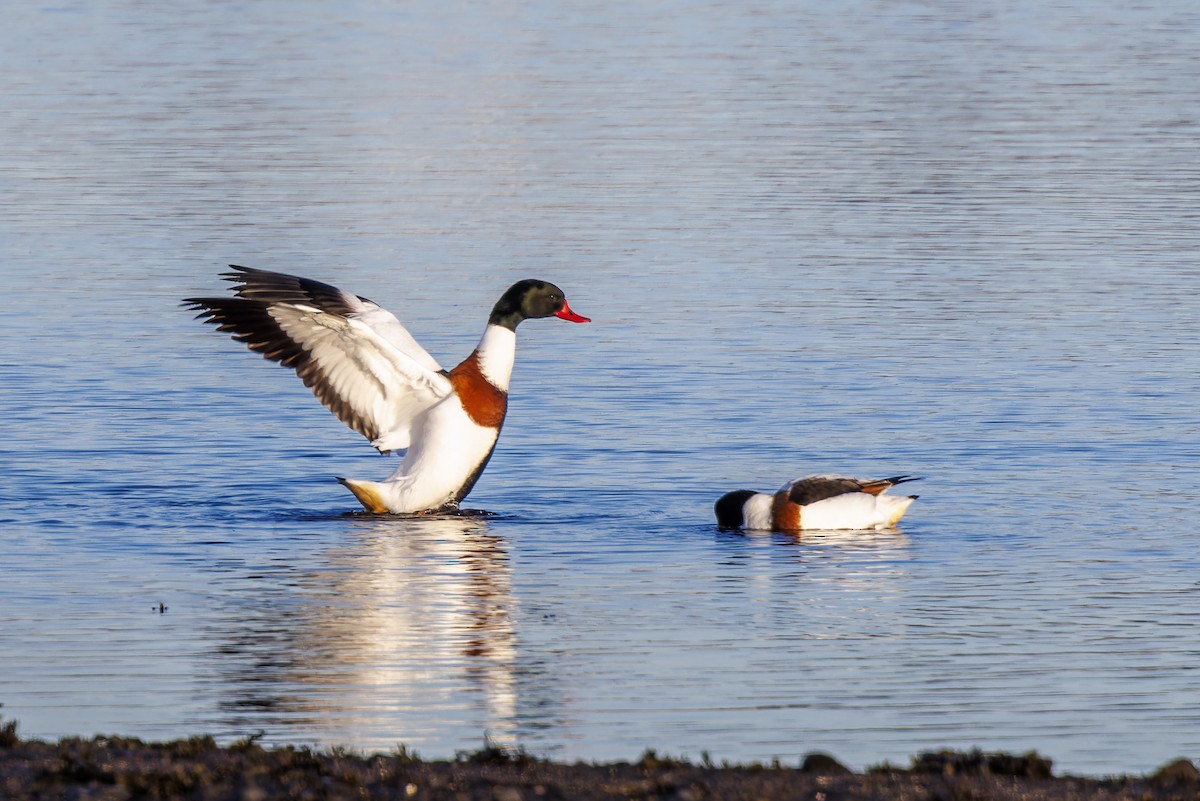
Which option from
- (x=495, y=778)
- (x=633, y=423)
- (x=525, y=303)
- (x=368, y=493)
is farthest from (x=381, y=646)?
(x=633, y=423)

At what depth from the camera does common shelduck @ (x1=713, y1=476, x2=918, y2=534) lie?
43.7ft

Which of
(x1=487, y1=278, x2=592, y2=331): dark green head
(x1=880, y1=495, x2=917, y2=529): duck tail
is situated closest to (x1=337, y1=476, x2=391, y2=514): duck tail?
(x1=487, y1=278, x2=592, y2=331): dark green head

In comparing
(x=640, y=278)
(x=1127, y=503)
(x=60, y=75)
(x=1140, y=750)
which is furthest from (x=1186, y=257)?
(x=60, y=75)

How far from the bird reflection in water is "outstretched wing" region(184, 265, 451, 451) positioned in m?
1.12

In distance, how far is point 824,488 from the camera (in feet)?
43.7

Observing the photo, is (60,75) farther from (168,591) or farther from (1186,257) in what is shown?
(168,591)

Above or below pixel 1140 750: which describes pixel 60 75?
above

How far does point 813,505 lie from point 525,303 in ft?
8.50

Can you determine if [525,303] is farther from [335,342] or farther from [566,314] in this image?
[335,342]

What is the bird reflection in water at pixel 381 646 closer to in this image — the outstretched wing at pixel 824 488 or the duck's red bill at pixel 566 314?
the outstretched wing at pixel 824 488

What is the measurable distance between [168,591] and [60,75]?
32993 millimetres

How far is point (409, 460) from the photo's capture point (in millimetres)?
14305

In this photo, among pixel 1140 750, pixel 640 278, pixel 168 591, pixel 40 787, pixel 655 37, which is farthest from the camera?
pixel 655 37

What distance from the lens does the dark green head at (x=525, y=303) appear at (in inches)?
Result: 569
